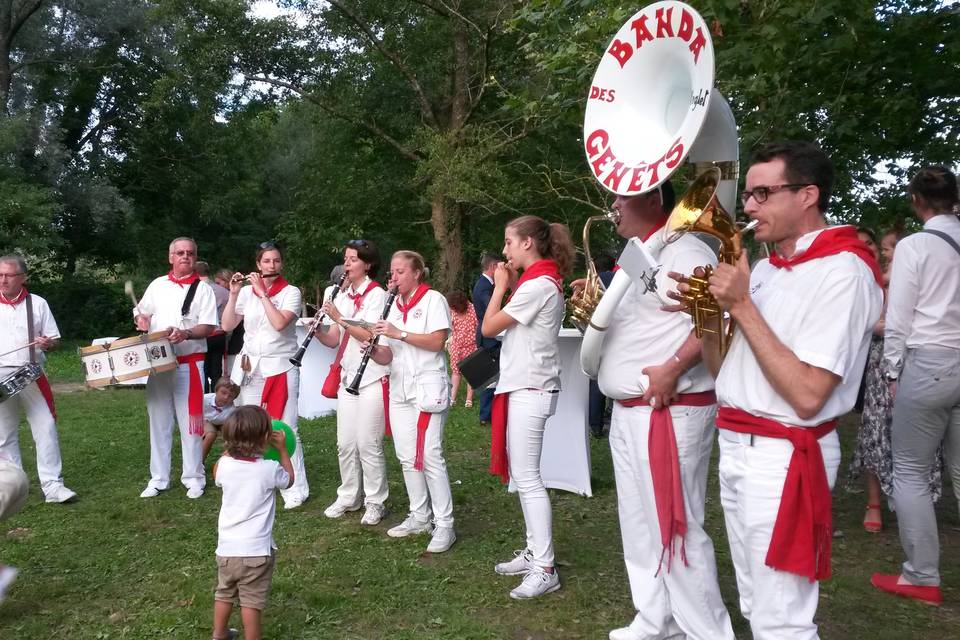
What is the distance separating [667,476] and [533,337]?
1.34 m

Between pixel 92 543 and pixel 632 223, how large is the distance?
14.1 ft

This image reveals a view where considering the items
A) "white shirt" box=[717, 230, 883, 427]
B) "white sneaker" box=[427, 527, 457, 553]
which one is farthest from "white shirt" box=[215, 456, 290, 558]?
"white shirt" box=[717, 230, 883, 427]

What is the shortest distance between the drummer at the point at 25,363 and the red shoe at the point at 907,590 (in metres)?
5.87

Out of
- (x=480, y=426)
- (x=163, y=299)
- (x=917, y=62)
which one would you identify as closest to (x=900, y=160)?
(x=917, y=62)

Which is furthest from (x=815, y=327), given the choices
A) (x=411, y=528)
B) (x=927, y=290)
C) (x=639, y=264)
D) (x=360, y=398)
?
(x=360, y=398)

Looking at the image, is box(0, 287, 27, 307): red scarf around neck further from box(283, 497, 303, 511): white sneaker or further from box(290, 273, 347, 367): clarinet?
box(283, 497, 303, 511): white sneaker

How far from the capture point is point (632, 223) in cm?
341

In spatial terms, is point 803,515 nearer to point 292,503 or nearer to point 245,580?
point 245,580

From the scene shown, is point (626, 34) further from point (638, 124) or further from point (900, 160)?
point (900, 160)

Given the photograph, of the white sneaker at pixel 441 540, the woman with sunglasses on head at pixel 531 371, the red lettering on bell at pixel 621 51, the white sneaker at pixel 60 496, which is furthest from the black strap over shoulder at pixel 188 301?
the red lettering on bell at pixel 621 51

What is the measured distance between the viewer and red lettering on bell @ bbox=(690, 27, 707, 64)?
2.86m

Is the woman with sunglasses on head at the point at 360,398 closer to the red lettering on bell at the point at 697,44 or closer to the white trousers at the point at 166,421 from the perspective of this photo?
the white trousers at the point at 166,421

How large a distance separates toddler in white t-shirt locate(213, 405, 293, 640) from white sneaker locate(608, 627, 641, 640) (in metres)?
1.61

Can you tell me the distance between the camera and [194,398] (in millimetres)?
6555
